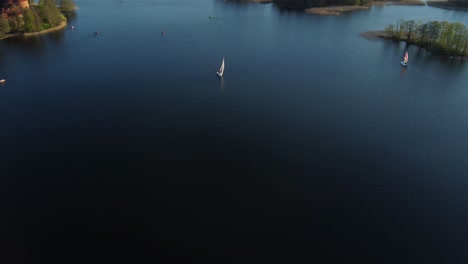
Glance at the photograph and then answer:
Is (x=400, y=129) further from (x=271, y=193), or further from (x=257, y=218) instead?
(x=257, y=218)

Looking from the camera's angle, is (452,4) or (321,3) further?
(452,4)

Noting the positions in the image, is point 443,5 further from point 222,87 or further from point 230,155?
point 230,155

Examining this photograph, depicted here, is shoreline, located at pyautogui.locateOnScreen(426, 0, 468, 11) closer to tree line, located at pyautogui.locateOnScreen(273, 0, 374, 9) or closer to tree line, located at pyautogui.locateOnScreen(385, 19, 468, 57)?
tree line, located at pyautogui.locateOnScreen(273, 0, 374, 9)

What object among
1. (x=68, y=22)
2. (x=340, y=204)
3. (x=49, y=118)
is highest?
(x=68, y=22)

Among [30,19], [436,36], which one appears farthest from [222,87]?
[30,19]

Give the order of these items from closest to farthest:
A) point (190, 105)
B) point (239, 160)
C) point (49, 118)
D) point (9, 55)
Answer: point (239, 160) < point (49, 118) < point (190, 105) < point (9, 55)

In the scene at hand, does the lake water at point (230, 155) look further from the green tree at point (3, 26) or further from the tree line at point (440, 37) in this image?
the green tree at point (3, 26)

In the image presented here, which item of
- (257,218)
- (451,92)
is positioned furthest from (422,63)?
(257,218)

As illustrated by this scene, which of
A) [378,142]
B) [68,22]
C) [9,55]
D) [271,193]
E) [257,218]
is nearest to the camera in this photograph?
[257,218]
